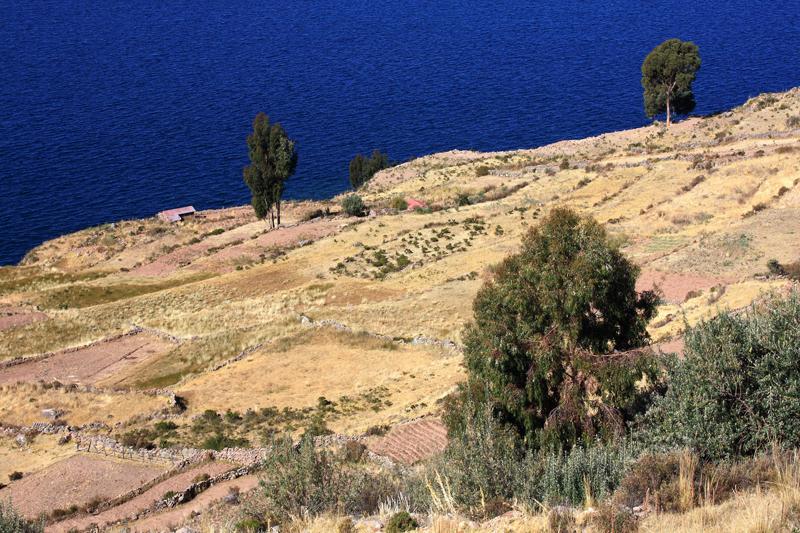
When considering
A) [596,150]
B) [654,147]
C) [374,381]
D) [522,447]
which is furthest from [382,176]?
[522,447]

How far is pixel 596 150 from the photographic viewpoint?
93375 millimetres

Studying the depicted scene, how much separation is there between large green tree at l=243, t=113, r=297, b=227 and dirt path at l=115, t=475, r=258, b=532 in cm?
4821

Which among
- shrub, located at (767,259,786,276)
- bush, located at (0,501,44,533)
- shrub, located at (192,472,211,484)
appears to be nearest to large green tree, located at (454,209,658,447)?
shrub, located at (192,472,211,484)

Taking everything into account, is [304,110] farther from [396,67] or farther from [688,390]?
[688,390]

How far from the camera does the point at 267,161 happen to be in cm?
7881

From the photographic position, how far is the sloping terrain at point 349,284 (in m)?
41.4

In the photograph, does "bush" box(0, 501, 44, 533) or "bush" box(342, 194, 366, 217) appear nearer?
"bush" box(0, 501, 44, 533)

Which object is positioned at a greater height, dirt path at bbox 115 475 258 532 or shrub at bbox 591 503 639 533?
shrub at bbox 591 503 639 533

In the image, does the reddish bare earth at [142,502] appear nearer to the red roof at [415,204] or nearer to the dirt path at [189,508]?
the dirt path at [189,508]

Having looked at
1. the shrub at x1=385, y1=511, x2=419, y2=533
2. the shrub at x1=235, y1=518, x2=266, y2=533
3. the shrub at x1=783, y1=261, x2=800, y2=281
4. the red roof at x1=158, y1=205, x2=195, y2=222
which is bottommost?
the shrub at x1=235, y1=518, x2=266, y2=533

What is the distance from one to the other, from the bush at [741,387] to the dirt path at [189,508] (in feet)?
50.3

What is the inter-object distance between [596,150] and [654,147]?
900 cm

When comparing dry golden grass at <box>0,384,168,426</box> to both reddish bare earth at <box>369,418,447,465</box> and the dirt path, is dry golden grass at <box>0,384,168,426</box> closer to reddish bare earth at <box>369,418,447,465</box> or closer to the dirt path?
the dirt path

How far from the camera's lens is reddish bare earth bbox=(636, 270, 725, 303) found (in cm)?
4400
